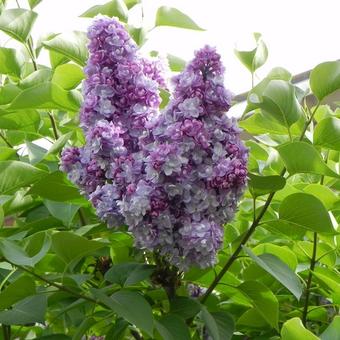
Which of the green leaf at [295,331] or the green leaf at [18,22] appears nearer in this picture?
the green leaf at [295,331]

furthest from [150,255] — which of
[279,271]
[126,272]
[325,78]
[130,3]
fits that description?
[130,3]

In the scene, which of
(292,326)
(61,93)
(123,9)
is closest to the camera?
(292,326)

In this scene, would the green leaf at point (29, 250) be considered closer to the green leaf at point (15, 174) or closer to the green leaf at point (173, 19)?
the green leaf at point (15, 174)

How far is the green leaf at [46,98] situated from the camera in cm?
68

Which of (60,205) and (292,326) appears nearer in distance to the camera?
(292,326)

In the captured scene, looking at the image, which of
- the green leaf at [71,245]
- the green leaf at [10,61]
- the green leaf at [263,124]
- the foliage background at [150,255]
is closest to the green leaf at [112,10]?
the foliage background at [150,255]

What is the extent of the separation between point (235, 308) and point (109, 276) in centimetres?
27

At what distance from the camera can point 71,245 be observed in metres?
0.60

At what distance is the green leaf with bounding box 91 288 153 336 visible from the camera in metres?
0.55

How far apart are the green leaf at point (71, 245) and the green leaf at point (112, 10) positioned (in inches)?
12.2

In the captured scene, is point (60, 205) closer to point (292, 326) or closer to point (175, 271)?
point (175, 271)

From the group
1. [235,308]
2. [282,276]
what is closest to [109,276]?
[282,276]

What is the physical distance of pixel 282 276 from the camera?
0.58 m

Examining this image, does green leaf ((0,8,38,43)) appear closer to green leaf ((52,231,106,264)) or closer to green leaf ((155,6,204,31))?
green leaf ((155,6,204,31))
